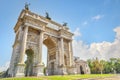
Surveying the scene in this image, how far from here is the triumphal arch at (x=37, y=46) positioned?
68.7ft

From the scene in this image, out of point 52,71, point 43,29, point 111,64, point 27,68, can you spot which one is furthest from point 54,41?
point 111,64

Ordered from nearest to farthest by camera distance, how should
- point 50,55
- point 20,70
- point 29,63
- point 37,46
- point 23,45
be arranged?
point 20,70 → point 23,45 → point 29,63 → point 37,46 → point 50,55

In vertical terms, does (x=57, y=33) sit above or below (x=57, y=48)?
above

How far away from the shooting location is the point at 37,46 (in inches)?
931

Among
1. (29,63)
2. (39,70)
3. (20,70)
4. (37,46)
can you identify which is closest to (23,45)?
(37,46)

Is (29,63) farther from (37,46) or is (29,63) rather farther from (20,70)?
(20,70)

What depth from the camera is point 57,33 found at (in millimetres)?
29016

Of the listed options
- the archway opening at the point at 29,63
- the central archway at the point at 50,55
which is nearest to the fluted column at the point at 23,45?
the archway opening at the point at 29,63

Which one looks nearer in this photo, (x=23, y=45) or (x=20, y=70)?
(x=20, y=70)

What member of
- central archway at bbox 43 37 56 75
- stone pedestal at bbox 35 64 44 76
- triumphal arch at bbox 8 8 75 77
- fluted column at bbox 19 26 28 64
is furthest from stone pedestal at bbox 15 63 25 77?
central archway at bbox 43 37 56 75

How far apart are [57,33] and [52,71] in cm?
897

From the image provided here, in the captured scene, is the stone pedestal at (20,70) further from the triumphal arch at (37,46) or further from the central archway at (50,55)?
the central archway at (50,55)

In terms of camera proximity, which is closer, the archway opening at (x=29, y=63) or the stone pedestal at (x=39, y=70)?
the stone pedestal at (x=39, y=70)

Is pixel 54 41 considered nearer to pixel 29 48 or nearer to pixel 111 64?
pixel 29 48
